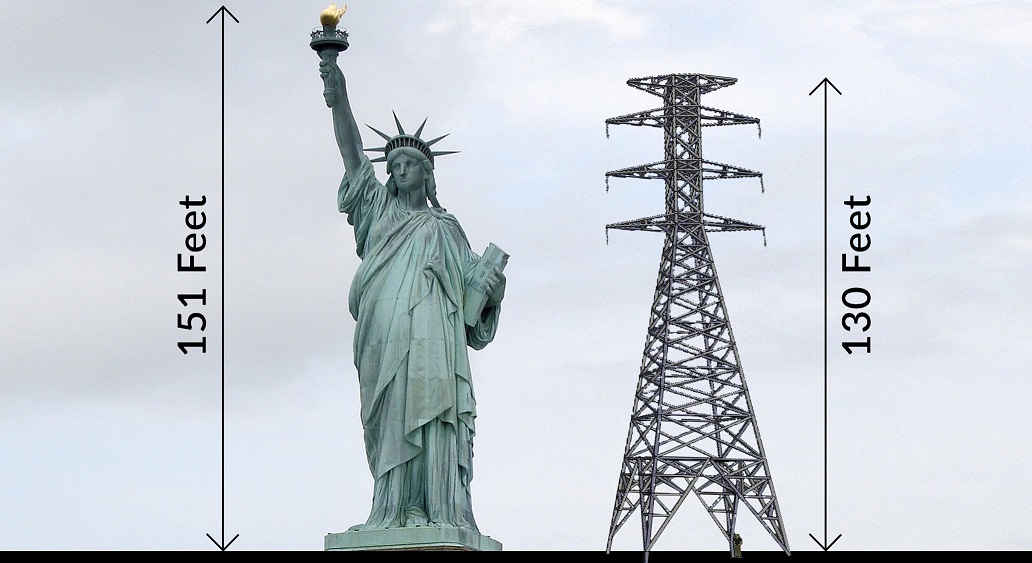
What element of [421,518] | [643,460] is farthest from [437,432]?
[643,460]

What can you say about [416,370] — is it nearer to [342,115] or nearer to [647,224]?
[342,115]

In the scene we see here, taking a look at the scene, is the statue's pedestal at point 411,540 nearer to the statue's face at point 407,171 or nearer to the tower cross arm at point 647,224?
the statue's face at point 407,171

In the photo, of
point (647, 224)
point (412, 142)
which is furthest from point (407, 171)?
point (647, 224)

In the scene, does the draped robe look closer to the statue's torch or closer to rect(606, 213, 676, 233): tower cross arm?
the statue's torch

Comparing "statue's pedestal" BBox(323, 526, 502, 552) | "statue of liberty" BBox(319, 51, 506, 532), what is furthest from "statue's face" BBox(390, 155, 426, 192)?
"statue's pedestal" BBox(323, 526, 502, 552)

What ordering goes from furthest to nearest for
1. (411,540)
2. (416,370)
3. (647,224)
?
(647,224), (416,370), (411,540)
